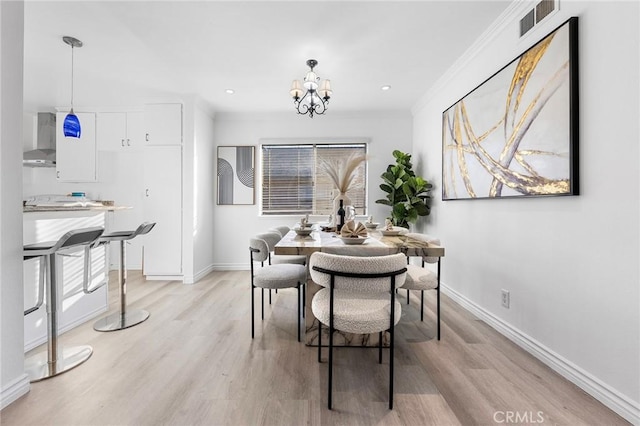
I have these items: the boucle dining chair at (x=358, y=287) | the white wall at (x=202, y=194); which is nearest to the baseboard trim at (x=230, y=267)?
the white wall at (x=202, y=194)

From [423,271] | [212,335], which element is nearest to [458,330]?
[423,271]

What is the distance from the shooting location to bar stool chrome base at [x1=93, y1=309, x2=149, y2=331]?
2.35 metres

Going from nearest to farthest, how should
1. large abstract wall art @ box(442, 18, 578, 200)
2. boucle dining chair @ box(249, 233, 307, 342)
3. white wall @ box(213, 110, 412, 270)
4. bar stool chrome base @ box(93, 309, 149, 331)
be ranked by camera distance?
large abstract wall art @ box(442, 18, 578, 200)
boucle dining chair @ box(249, 233, 307, 342)
bar stool chrome base @ box(93, 309, 149, 331)
white wall @ box(213, 110, 412, 270)

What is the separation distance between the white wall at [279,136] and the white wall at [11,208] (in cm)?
299

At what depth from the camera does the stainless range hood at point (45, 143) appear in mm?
3971

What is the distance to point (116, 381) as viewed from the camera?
1.65m

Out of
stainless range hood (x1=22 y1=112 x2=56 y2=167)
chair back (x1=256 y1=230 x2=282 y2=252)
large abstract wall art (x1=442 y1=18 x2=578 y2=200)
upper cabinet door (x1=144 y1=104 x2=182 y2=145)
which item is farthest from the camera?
stainless range hood (x1=22 y1=112 x2=56 y2=167)

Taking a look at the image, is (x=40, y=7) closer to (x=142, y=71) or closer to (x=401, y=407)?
(x=142, y=71)

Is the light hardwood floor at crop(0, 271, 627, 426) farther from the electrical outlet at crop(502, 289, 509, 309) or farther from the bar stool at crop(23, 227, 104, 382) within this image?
the electrical outlet at crop(502, 289, 509, 309)

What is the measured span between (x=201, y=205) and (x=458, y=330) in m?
3.65

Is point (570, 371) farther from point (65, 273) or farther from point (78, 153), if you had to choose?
point (78, 153)

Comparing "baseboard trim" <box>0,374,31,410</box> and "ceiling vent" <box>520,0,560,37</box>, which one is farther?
"ceiling vent" <box>520,0,560,37</box>

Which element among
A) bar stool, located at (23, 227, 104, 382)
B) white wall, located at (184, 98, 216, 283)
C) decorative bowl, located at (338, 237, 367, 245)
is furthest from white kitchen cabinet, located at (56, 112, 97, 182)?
decorative bowl, located at (338, 237, 367, 245)

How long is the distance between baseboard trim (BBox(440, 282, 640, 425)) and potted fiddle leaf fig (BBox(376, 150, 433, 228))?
4.79 ft
